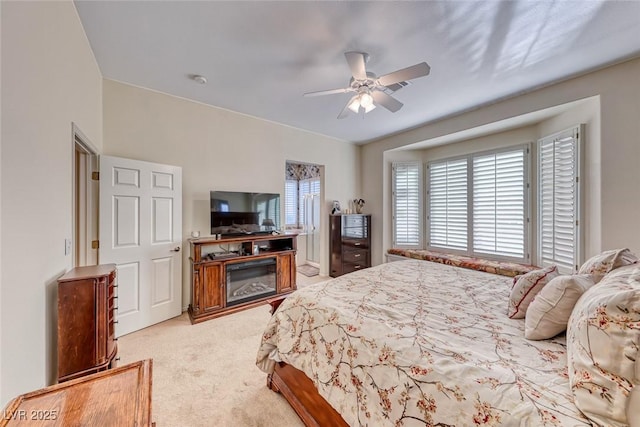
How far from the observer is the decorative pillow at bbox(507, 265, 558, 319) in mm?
1445

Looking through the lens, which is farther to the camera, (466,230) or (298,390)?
(466,230)

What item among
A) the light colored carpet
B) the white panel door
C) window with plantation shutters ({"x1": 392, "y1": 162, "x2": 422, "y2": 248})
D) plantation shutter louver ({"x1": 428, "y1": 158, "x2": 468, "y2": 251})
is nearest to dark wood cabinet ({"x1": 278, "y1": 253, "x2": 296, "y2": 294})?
the light colored carpet

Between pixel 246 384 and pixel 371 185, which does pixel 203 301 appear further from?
pixel 371 185

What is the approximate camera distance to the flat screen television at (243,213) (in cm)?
332

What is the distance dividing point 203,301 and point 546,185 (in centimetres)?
463

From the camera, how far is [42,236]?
1.39 meters

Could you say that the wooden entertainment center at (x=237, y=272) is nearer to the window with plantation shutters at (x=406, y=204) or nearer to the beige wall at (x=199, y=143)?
the beige wall at (x=199, y=143)

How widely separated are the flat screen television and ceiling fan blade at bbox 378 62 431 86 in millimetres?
2341

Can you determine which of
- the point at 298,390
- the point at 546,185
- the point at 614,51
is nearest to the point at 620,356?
the point at 298,390

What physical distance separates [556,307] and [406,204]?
Answer: 146 inches

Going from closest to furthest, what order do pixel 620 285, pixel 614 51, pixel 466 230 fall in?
pixel 620 285 < pixel 614 51 < pixel 466 230

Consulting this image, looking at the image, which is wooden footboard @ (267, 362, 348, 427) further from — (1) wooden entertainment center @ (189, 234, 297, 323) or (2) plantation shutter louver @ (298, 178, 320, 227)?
(2) plantation shutter louver @ (298, 178, 320, 227)

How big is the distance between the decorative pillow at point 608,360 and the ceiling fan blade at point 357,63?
1942 millimetres

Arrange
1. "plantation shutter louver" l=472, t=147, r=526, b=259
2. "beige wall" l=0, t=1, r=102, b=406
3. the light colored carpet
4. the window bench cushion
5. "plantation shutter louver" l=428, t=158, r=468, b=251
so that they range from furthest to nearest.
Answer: "plantation shutter louver" l=428, t=158, r=468, b=251 < "plantation shutter louver" l=472, t=147, r=526, b=259 < the window bench cushion < the light colored carpet < "beige wall" l=0, t=1, r=102, b=406
